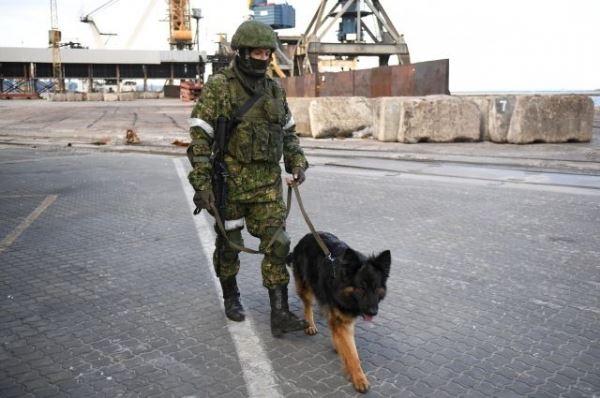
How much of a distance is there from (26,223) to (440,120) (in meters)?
10.6

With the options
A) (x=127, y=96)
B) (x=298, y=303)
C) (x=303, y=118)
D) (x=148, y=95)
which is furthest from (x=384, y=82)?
(x=148, y=95)

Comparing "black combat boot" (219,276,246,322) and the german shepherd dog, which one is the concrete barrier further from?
the german shepherd dog

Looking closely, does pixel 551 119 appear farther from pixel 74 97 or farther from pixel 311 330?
pixel 74 97

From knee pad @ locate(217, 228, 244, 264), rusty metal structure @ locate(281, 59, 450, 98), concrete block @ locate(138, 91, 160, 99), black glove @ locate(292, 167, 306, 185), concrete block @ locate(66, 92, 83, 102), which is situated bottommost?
knee pad @ locate(217, 228, 244, 264)

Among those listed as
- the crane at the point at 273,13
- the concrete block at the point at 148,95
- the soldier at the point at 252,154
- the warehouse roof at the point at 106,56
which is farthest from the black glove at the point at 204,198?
the crane at the point at 273,13

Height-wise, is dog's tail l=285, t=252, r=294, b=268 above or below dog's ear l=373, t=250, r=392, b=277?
below

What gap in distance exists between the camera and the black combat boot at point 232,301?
12.6ft

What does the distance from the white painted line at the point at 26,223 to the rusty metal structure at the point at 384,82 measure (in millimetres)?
12491

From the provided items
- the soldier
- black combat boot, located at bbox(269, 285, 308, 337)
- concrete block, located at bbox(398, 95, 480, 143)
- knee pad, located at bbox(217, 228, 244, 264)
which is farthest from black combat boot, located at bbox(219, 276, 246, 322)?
concrete block, located at bbox(398, 95, 480, 143)

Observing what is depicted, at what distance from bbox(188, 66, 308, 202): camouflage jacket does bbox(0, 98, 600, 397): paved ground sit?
97 centimetres

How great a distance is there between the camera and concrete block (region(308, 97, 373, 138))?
16.7 m

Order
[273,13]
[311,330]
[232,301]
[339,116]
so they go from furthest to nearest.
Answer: [273,13] < [339,116] < [232,301] < [311,330]

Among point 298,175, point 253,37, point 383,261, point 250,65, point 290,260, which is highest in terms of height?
point 253,37

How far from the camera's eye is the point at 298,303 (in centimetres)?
418
